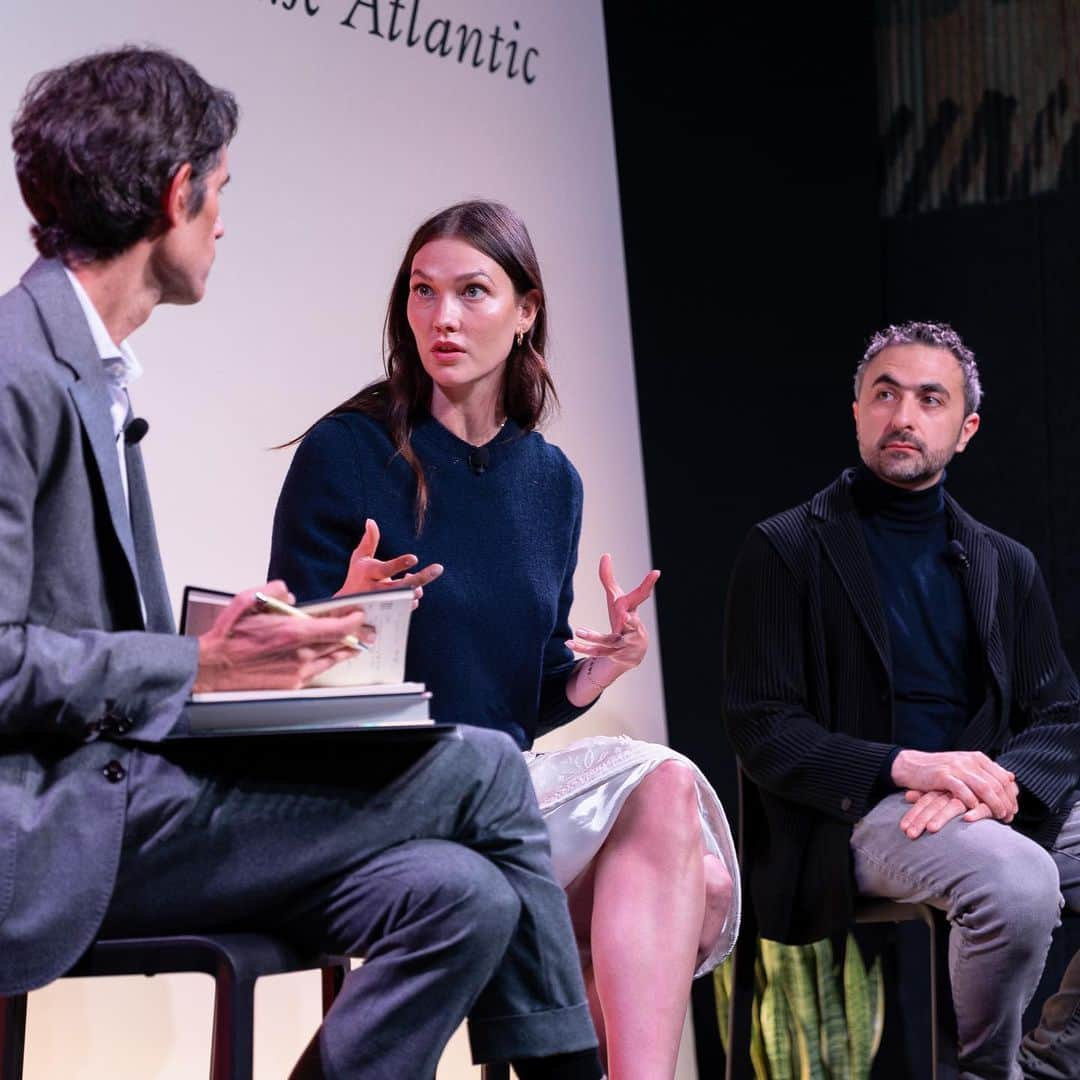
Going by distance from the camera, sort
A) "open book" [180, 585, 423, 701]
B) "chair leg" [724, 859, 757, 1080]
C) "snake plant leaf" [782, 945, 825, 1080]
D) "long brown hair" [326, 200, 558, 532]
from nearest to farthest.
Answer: "open book" [180, 585, 423, 701] < "long brown hair" [326, 200, 558, 532] < "chair leg" [724, 859, 757, 1080] < "snake plant leaf" [782, 945, 825, 1080]

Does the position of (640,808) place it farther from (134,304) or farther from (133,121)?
(133,121)

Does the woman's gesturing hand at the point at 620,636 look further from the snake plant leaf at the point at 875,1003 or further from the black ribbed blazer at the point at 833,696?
the snake plant leaf at the point at 875,1003

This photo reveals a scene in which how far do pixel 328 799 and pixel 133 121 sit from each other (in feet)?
2.52

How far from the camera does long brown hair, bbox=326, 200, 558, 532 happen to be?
2695 mm

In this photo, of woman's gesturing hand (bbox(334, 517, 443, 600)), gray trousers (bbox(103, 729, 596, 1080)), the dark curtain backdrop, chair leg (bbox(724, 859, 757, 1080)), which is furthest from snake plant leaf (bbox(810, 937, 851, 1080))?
gray trousers (bbox(103, 729, 596, 1080))

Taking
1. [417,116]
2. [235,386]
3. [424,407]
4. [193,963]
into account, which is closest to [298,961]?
[193,963]

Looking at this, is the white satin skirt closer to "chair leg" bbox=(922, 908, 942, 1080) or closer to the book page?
"chair leg" bbox=(922, 908, 942, 1080)

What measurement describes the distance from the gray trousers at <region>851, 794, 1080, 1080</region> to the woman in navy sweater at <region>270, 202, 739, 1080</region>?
479mm

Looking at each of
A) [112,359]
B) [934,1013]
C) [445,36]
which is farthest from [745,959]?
[445,36]

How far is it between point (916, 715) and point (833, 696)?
182mm

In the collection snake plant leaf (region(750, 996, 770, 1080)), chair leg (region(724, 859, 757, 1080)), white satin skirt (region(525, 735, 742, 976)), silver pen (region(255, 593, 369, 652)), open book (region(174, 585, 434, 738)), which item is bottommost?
snake plant leaf (region(750, 996, 770, 1080))

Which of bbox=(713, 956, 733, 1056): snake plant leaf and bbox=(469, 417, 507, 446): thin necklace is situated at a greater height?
bbox=(469, 417, 507, 446): thin necklace

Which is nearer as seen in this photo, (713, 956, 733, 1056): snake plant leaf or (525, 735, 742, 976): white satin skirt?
(525, 735, 742, 976): white satin skirt

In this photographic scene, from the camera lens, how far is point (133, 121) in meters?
1.75
